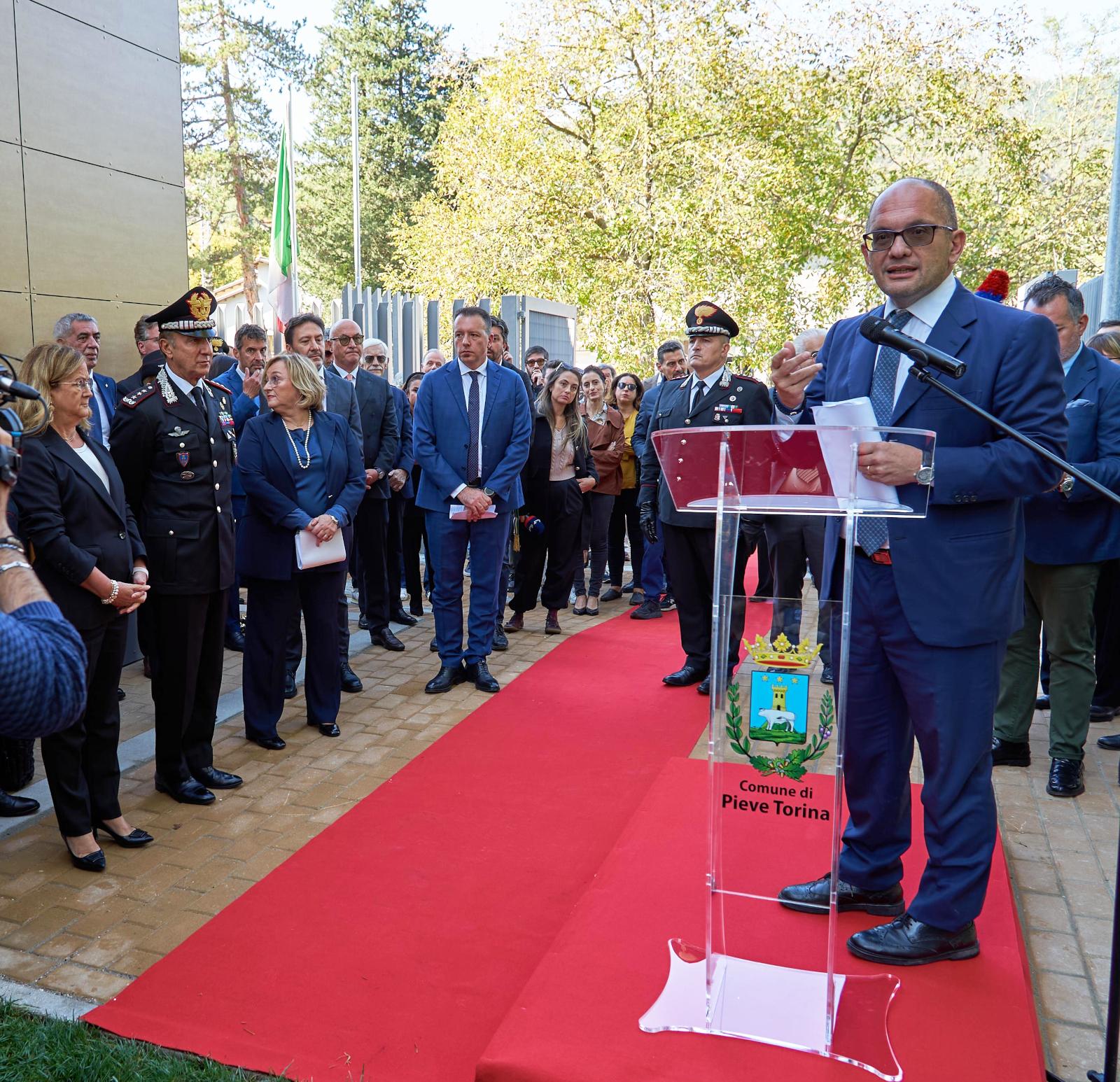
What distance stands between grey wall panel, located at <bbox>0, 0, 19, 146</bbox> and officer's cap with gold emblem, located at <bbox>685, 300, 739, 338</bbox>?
412 centimetres

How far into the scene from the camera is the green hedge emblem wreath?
2756mm

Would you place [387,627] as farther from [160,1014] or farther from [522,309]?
[522,309]

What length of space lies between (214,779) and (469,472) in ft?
8.17

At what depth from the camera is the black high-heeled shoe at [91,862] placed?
384 cm

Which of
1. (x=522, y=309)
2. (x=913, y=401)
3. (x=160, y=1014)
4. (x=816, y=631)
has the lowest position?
(x=160, y=1014)

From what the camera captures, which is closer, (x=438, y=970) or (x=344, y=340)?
(x=438, y=970)

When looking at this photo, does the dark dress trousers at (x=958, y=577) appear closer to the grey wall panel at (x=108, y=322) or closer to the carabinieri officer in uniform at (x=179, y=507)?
the carabinieri officer in uniform at (x=179, y=507)

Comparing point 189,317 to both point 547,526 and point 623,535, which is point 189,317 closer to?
point 547,526

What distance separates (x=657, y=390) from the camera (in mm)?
7305

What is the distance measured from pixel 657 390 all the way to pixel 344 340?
2244 mm

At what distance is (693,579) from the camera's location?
629cm

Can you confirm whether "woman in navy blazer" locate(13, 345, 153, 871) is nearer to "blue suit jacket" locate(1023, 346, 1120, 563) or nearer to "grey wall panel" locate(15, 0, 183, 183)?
"grey wall panel" locate(15, 0, 183, 183)

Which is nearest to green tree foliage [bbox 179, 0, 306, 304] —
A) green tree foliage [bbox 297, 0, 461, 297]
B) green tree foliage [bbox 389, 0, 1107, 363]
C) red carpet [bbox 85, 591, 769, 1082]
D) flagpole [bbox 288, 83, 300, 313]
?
green tree foliage [bbox 297, 0, 461, 297]

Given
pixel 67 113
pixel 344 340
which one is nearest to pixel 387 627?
pixel 344 340
